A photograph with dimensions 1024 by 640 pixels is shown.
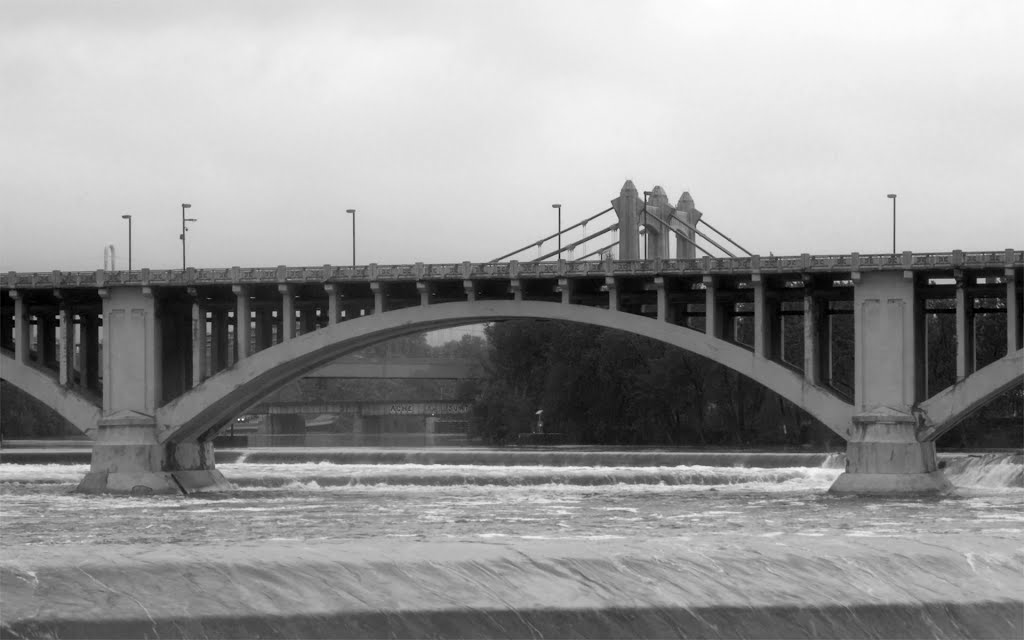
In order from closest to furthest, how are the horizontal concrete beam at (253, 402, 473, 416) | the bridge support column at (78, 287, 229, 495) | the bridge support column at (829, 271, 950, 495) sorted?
the bridge support column at (829, 271, 950, 495), the bridge support column at (78, 287, 229, 495), the horizontal concrete beam at (253, 402, 473, 416)

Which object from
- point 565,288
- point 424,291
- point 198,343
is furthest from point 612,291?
point 198,343

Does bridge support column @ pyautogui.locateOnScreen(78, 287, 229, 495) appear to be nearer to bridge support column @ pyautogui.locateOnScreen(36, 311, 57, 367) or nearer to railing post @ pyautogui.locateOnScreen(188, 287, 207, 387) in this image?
railing post @ pyautogui.locateOnScreen(188, 287, 207, 387)

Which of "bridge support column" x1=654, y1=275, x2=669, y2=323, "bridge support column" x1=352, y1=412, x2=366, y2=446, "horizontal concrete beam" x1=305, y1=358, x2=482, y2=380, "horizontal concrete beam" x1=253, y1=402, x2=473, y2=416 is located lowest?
"bridge support column" x1=352, y1=412, x2=366, y2=446

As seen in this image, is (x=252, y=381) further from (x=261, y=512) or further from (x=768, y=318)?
(x=768, y=318)

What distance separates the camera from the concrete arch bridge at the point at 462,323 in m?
59.8

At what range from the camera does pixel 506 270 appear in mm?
65938

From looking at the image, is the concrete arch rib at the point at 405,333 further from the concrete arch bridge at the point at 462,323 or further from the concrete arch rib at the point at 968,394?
the concrete arch rib at the point at 968,394

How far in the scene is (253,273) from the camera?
224 ft

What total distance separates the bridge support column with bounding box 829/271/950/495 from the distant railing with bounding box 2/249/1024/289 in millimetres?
1217

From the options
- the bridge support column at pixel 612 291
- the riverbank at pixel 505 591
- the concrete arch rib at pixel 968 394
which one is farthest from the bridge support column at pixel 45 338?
the riverbank at pixel 505 591

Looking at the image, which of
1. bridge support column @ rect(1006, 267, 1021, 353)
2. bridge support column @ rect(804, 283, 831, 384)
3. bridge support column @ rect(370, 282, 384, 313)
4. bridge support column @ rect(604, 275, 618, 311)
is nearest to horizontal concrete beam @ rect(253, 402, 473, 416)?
bridge support column @ rect(370, 282, 384, 313)

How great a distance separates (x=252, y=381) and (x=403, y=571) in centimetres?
5224

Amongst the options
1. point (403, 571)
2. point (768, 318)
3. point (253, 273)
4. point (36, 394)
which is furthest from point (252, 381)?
point (403, 571)

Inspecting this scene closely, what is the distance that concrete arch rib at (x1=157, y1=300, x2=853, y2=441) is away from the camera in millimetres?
61688
